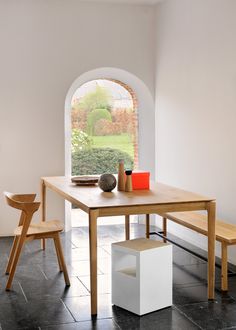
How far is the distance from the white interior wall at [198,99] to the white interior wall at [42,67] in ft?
2.54

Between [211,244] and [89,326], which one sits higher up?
[211,244]

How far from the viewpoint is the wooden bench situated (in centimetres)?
480

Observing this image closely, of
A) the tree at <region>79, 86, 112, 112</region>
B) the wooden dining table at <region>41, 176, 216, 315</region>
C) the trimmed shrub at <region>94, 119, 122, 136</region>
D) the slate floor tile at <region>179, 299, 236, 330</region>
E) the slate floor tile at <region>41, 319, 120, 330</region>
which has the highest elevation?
the tree at <region>79, 86, 112, 112</region>

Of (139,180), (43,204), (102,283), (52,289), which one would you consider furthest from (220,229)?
(43,204)

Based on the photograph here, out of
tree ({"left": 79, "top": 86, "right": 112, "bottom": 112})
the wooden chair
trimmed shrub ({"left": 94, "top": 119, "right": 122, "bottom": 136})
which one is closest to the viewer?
the wooden chair

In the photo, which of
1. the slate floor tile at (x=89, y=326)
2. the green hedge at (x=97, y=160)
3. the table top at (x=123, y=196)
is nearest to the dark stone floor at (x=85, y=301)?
the slate floor tile at (x=89, y=326)

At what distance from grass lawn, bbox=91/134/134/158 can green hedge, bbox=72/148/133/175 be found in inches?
2.4

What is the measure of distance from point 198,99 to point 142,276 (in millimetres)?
2806

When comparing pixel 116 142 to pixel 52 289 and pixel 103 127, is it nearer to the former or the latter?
pixel 103 127

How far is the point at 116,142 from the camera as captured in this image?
8.35m

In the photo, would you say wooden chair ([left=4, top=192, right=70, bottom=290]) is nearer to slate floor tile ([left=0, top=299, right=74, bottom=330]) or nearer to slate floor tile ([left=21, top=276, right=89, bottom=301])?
slate floor tile ([left=21, top=276, right=89, bottom=301])

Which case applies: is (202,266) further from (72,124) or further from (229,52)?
(72,124)

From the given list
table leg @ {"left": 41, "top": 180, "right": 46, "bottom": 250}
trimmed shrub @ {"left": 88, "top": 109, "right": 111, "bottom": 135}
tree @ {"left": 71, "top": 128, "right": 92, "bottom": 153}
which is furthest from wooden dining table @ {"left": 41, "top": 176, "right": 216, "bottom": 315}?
trimmed shrub @ {"left": 88, "top": 109, "right": 111, "bottom": 135}

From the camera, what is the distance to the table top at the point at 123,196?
14.3ft
